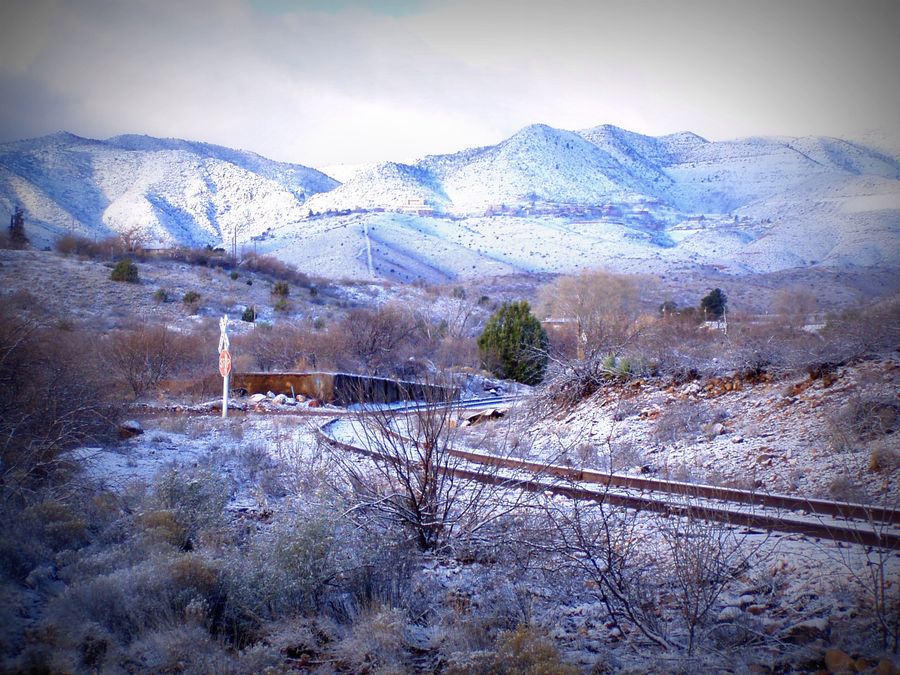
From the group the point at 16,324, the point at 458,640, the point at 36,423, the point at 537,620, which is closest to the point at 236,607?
the point at 458,640

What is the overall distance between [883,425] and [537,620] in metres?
7.73

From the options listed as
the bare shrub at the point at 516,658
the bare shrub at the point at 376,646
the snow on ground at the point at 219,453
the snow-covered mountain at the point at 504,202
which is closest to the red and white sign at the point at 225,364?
the snow on ground at the point at 219,453

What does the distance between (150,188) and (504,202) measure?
58.6m

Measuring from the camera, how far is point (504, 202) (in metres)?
120

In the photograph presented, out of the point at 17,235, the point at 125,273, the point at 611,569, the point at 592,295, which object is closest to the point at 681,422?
the point at 611,569

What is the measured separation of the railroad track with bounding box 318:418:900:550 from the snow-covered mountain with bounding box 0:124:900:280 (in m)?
47.3

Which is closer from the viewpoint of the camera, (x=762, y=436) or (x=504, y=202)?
(x=762, y=436)

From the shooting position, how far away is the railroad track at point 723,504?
7027 millimetres

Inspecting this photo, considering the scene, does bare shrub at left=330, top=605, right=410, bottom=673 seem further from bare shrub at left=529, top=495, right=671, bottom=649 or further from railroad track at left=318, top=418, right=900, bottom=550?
railroad track at left=318, top=418, right=900, bottom=550

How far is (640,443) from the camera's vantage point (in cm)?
1409

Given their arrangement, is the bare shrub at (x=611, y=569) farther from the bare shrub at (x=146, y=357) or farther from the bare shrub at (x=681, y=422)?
the bare shrub at (x=146, y=357)

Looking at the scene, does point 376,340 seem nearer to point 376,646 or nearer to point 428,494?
point 428,494

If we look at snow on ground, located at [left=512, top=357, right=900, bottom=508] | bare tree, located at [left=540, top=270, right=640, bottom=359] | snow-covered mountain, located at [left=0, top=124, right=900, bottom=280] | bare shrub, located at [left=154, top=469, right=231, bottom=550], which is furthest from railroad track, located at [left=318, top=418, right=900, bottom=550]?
snow-covered mountain, located at [left=0, top=124, right=900, bottom=280]

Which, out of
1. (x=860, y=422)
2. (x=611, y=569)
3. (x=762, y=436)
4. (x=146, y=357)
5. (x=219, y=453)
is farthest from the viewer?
(x=146, y=357)
